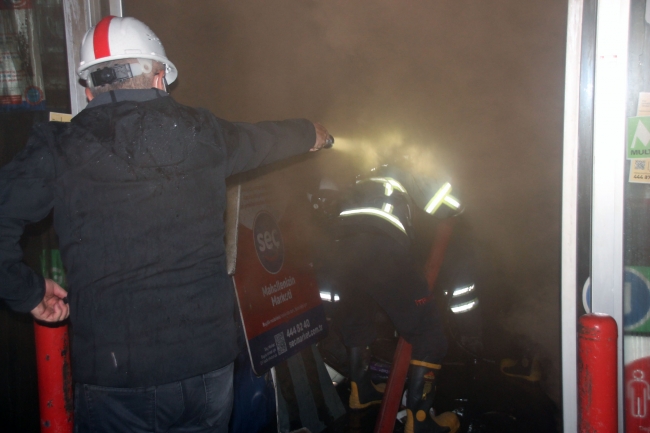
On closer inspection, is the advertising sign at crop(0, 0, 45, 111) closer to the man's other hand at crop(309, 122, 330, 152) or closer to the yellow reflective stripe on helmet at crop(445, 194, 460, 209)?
the man's other hand at crop(309, 122, 330, 152)

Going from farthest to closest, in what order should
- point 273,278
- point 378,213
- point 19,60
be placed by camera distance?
point 378,213, point 273,278, point 19,60

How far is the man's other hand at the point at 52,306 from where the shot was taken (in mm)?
1517

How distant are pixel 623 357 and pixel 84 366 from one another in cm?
146

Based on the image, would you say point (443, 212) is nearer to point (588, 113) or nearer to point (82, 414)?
point (588, 113)

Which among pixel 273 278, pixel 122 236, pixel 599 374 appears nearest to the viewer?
pixel 599 374

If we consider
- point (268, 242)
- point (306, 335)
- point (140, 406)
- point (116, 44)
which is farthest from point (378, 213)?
point (140, 406)

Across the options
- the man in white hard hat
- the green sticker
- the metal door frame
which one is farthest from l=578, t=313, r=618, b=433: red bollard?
the man in white hard hat

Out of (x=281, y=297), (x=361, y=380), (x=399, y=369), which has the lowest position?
(x=361, y=380)

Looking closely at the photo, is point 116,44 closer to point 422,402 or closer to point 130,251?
point 130,251

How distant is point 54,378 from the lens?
1.66 m

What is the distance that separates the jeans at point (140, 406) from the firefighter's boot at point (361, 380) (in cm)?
210

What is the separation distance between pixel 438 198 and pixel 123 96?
220cm

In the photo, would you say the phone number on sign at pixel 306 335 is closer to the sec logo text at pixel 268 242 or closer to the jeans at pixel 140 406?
the sec logo text at pixel 268 242

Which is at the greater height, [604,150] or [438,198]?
[604,150]
